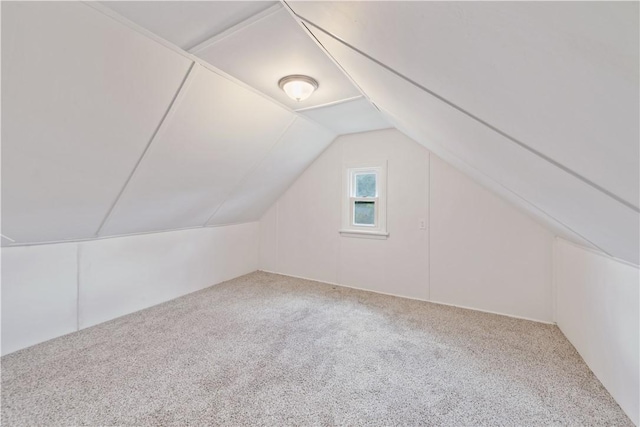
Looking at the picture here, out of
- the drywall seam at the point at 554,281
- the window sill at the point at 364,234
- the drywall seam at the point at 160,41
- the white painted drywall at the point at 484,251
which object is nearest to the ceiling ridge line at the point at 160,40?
the drywall seam at the point at 160,41

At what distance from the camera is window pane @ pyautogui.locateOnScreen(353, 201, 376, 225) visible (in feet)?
12.1

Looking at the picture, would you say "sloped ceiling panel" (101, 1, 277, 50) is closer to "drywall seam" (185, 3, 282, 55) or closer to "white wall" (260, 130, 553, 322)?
"drywall seam" (185, 3, 282, 55)

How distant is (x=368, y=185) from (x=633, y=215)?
9.79 feet

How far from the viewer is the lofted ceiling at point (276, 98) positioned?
1.58 feet

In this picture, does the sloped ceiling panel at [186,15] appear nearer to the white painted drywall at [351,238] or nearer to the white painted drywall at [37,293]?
the white painted drywall at [37,293]

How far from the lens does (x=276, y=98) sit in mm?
2490

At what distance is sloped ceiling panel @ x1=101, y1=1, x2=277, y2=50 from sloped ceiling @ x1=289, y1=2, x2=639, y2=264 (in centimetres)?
48

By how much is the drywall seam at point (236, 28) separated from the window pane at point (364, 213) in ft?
8.71

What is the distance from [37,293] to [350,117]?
3.46m

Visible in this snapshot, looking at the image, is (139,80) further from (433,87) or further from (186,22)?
(433,87)

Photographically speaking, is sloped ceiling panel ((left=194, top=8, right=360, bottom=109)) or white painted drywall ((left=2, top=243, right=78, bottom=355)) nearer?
sloped ceiling panel ((left=194, top=8, right=360, bottom=109))

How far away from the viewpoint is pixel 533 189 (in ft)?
4.55

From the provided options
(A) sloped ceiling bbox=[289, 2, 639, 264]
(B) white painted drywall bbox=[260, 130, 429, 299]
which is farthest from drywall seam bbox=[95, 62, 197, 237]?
(B) white painted drywall bbox=[260, 130, 429, 299]

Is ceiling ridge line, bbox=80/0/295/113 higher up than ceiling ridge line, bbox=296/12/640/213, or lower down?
higher up
